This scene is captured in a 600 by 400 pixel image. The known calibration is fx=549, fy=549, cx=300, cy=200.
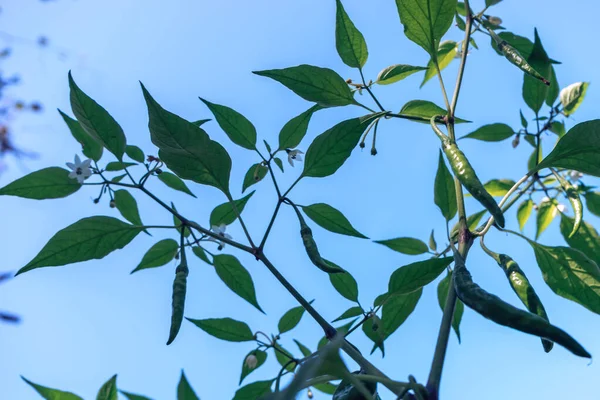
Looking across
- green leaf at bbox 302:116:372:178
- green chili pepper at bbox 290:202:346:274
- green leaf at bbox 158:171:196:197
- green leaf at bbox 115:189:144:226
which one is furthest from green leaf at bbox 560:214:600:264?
green leaf at bbox 115:189:144:226

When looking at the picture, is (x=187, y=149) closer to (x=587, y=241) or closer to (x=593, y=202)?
(x=587, y=241)

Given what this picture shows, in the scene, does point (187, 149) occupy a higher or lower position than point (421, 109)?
lower

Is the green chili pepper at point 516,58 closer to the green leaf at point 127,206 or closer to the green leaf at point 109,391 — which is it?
the green leaf at point 127,206

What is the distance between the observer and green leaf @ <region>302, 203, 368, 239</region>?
171 cm

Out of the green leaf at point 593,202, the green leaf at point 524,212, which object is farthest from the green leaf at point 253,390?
the green leaf at point 593,202

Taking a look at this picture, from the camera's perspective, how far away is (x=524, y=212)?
2600mm

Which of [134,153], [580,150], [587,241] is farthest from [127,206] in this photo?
[587,241]

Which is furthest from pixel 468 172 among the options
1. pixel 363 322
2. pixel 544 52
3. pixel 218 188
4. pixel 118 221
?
pixel 118 221

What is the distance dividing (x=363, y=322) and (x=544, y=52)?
111cm

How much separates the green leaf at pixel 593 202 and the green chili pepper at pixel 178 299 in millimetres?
2005

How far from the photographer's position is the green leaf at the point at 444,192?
186 centimetres

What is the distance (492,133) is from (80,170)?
1.69 m

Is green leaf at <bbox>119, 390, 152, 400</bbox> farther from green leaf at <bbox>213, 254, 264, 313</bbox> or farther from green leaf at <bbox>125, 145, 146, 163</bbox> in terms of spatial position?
green leaf at <bbox>125, 145, 146, 163</bbox>

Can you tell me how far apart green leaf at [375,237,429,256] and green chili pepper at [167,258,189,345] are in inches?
30.3
